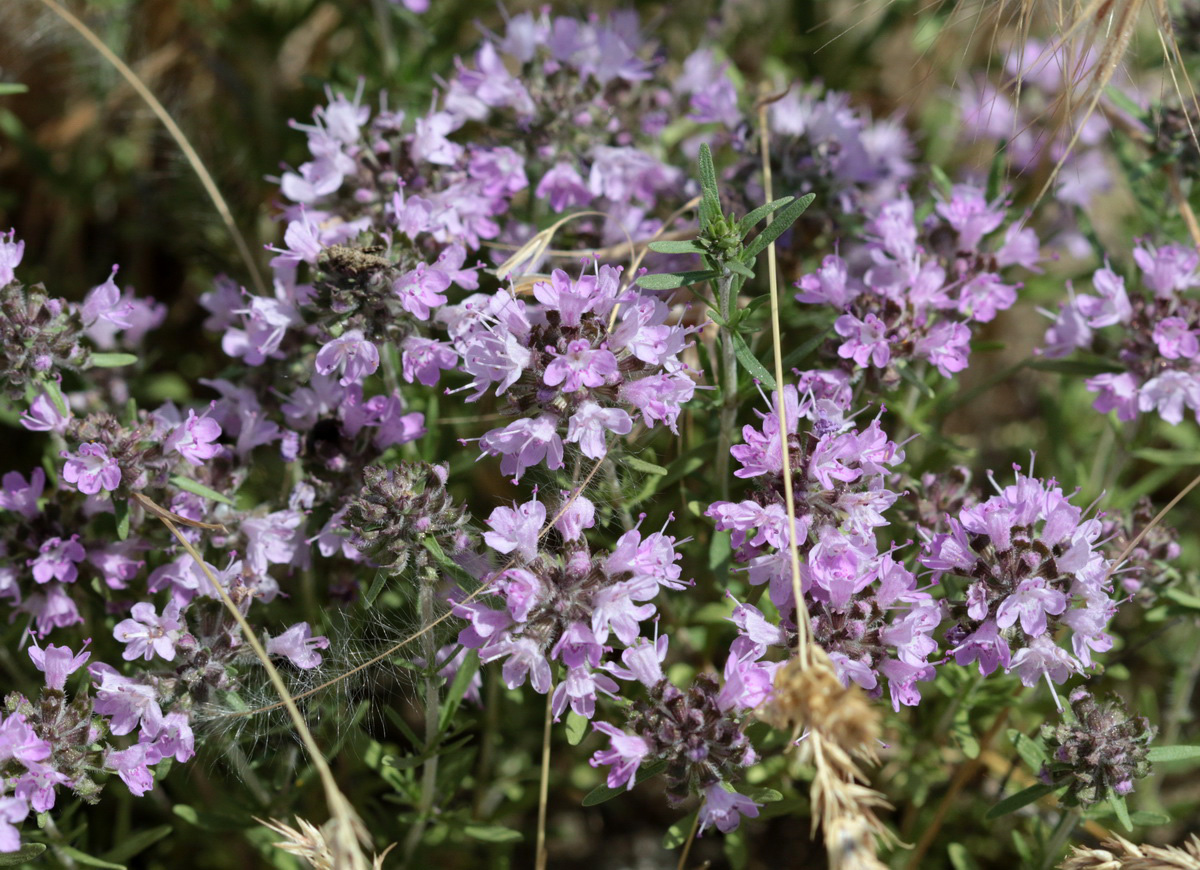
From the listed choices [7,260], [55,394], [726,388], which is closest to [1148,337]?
[726,388]

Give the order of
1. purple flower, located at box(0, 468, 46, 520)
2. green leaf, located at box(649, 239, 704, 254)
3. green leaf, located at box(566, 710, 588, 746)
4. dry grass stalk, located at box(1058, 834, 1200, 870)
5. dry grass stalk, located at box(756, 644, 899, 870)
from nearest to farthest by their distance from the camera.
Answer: dry grass stalk, located at box(756, 644, 899, 870) < dry grass stalk, located at box(1058, 834, 1200, 870) < green leaf, located at box(566, 710, 588, 746) < green leaf, located at box(649, 239, 704, 254) < purple flower, located at box(0, 468, 46, 520)

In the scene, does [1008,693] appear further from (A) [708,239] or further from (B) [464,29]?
(B) [464,29]

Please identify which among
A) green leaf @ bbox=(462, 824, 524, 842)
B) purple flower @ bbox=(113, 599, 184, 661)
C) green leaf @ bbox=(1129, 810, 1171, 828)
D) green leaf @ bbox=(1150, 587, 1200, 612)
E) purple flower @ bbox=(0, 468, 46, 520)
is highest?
purple flower @ bbox=(0, 468, 46, 520)

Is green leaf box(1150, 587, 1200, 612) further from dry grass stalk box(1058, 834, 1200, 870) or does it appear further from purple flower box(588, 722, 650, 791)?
purple flower box(588, 722, 650, 791)

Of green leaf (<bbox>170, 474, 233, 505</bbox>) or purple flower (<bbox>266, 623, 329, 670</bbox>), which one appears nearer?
purple flower (<bbox>266, 623, 329, 670</bbox>)

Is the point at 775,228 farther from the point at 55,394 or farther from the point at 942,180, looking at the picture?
the point at 55,394

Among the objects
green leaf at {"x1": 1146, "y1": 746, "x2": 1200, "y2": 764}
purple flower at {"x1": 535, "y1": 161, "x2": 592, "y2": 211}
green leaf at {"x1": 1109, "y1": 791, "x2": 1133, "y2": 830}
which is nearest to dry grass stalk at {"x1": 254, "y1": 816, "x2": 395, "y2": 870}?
green leaf at {"x1": 1109, "y1": 791, "x2": 1133, "y2": 830}
